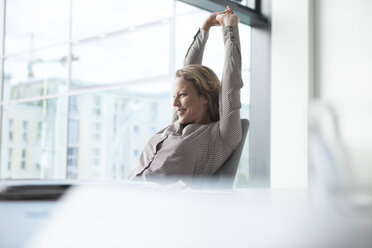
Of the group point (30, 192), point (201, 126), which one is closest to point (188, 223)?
point (30, 192)

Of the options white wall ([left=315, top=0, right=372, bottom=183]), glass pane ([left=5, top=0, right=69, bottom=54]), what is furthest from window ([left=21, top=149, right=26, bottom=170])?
white wall ([left=315, top=0, right=372, bottom=183])

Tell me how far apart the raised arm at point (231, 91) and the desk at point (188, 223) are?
143 centimetres

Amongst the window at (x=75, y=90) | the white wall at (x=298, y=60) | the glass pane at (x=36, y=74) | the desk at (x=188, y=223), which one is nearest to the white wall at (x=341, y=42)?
the white wall at (x=298, y=60)

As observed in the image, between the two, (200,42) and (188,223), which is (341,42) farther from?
(188,223)

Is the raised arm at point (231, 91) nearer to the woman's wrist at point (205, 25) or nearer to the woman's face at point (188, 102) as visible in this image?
the woman's face at point (188, 102)

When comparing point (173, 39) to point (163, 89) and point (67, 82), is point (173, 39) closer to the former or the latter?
point (163, 89)

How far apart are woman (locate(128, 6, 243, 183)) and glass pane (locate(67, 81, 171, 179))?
4109 millimetres

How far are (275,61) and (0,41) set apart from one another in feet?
14.7

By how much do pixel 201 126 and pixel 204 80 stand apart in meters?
0.17

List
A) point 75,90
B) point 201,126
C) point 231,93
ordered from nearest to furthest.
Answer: point 231,93 → point 201,126 → point 75,90

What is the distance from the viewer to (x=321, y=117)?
16 cm

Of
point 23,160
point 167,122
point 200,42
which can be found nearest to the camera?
point 200,42

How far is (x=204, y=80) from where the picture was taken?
177 centimetres

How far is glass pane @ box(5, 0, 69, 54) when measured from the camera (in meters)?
6.74
